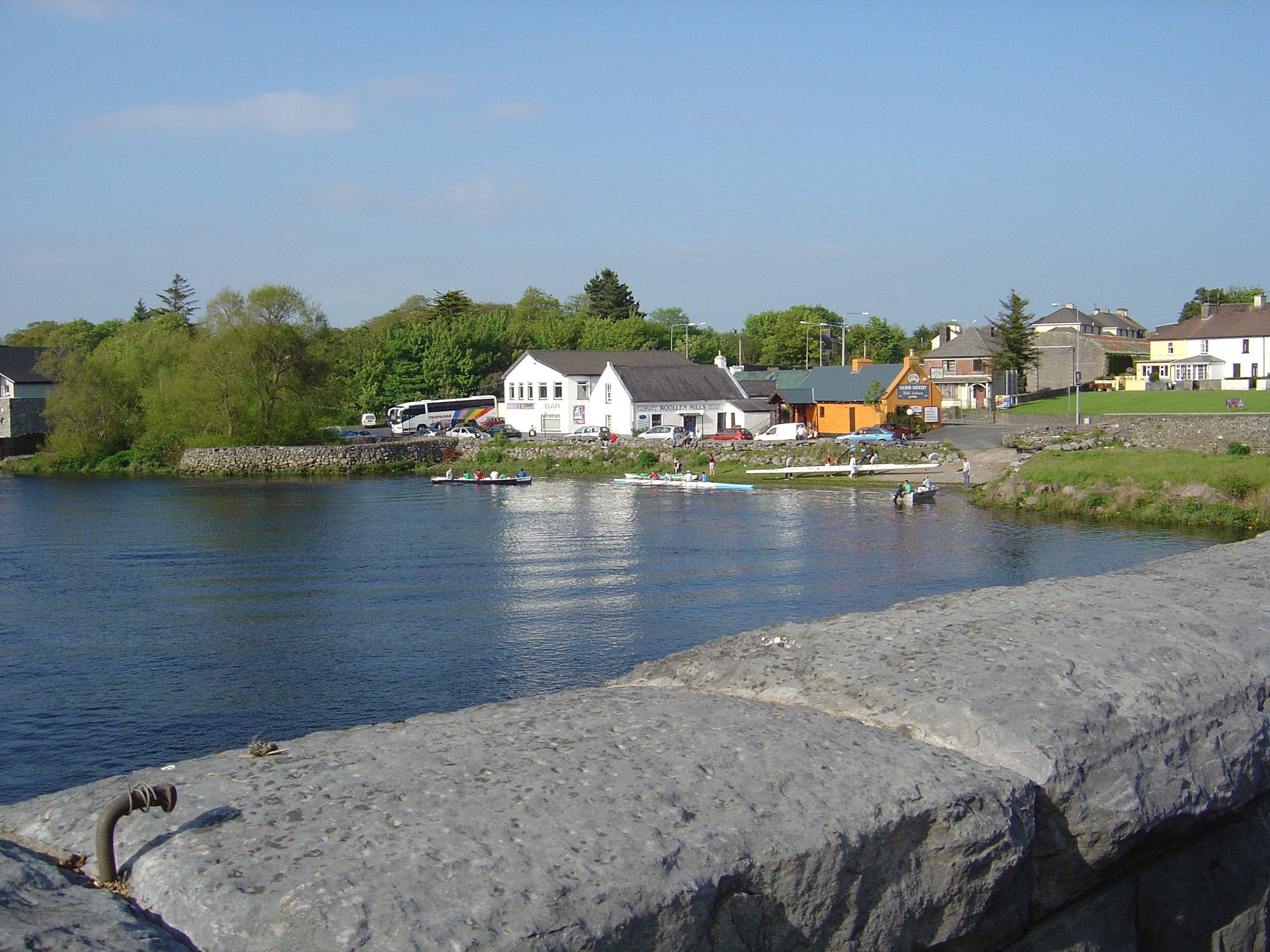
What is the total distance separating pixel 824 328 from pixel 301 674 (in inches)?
5003

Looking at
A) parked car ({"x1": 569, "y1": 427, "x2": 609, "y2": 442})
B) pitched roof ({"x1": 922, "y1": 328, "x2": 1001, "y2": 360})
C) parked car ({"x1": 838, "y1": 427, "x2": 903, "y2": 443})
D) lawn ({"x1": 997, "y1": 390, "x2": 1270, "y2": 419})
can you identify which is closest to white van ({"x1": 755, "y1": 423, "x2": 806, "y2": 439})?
parked car ({"x1": 838, "y1": 427, "x2": 903, "y2": 443})

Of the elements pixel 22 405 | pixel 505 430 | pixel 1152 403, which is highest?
pixel 22 405

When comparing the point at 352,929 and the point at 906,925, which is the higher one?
the point at 352,929

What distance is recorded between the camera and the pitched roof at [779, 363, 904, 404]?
246 ft

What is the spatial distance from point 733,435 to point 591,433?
10.9m

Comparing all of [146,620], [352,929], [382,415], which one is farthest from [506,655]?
[382,415]

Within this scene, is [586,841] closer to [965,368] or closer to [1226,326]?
[965,368]

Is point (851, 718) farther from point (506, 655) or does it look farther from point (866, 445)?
point (866, 445)

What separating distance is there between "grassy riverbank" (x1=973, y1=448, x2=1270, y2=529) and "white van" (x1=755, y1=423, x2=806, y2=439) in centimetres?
2075

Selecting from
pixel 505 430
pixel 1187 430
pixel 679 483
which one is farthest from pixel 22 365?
pixel 1187 430

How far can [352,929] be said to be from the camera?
351cm

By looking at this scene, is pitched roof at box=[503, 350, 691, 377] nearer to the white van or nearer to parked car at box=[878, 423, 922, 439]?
the white van

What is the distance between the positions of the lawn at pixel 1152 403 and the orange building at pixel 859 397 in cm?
705

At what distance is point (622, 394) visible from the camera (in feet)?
257
